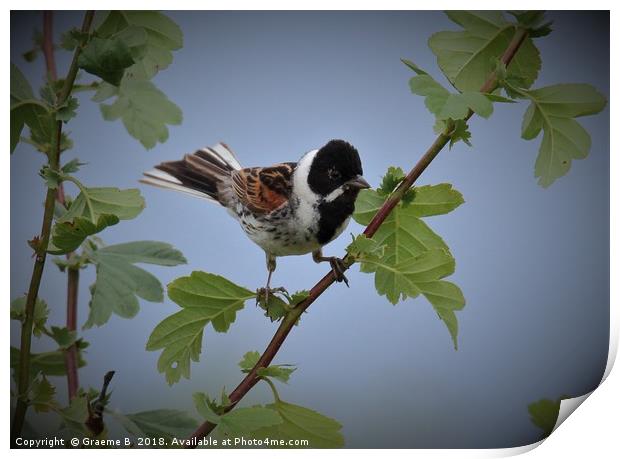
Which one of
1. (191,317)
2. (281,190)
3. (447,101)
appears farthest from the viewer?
(281,190)

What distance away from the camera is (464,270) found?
1037 mm

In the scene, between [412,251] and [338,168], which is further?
[338,168]

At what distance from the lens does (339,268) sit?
950 mm

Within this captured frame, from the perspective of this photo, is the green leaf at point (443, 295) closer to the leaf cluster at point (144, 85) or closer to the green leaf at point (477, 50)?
the green leaf at point (477, 50)

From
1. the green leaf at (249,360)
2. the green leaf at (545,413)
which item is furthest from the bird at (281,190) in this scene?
the green leaf at (545,413)

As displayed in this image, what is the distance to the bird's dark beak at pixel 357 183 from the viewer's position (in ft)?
3.17

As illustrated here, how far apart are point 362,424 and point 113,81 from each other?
0.56 meters

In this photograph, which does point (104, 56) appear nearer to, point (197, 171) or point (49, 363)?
point (197, 171)

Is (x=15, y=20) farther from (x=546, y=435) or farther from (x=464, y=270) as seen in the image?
(x=546, y=435)

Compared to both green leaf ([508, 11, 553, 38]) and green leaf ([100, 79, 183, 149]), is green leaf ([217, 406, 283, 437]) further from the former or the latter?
green leaf ([508, 11, 553, 38])

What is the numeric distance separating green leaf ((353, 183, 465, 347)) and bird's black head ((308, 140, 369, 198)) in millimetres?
71

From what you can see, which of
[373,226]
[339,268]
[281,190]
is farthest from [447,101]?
[281,190]

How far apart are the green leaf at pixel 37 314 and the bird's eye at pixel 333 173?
40cm

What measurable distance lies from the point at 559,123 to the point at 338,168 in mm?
276
